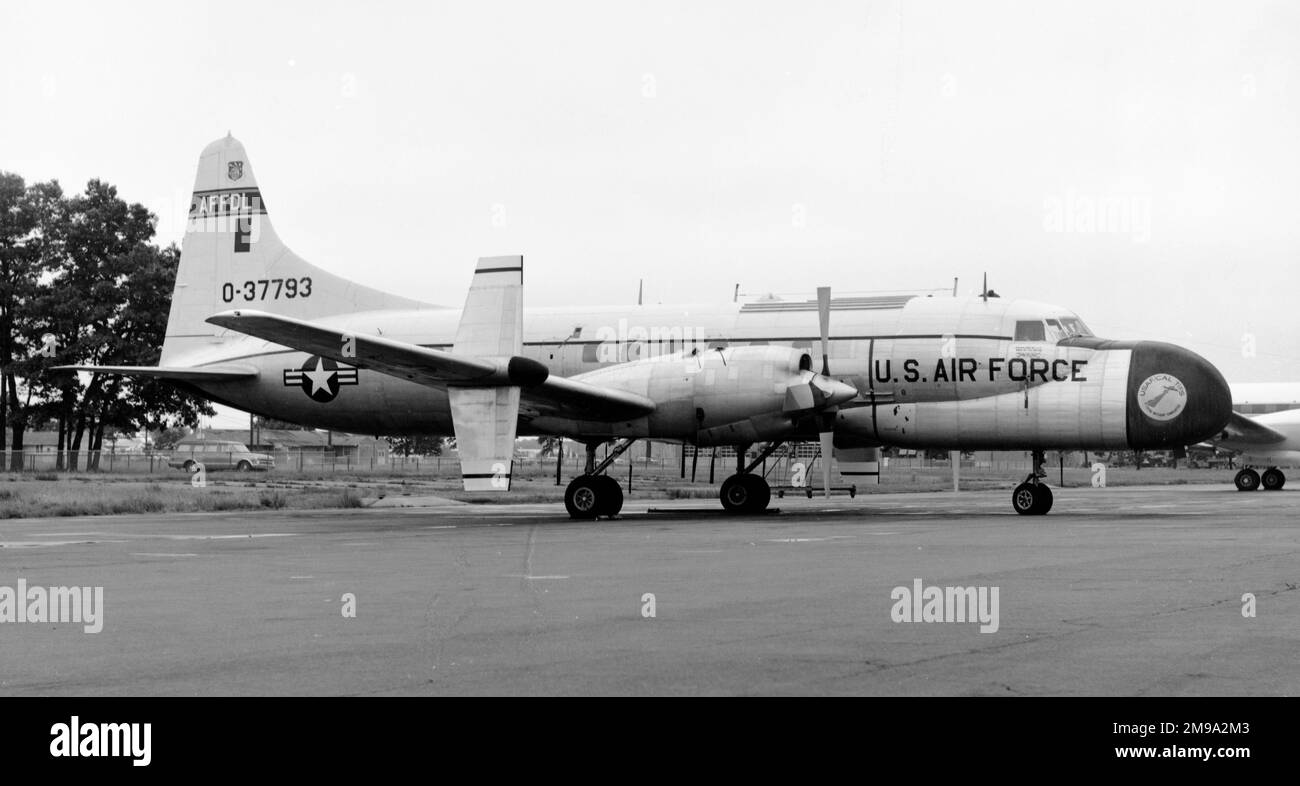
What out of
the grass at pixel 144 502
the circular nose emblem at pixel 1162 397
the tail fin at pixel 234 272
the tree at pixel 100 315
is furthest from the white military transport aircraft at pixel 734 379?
the tree at pixel 100 315

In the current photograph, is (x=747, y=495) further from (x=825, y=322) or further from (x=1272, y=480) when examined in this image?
(x=1272, y=480)

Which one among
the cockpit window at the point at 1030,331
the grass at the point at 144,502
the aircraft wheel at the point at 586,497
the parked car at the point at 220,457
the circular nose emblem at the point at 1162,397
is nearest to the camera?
the circular nose emblem at the point at 1162,397

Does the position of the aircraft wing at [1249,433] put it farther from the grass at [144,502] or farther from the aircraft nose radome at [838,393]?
the grass at [144,502]

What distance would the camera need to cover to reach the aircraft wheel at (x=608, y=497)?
2600cm

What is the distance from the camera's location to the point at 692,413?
25.4 m

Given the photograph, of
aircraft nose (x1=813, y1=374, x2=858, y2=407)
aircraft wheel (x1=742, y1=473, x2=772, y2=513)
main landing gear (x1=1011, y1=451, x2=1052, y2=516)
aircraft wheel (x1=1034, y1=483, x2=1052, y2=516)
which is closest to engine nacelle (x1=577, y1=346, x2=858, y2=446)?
aircraft nose (x1=813, y1=374, x2=858, y2=407)

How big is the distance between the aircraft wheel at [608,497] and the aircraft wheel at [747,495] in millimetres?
3599

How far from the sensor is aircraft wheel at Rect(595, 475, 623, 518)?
85.3 ft

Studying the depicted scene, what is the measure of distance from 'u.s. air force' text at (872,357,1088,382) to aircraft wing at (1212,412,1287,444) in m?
29.1

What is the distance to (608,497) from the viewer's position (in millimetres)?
26031

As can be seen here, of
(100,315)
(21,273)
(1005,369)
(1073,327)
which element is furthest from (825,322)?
(21,273)

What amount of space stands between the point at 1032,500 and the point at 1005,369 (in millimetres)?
2881
